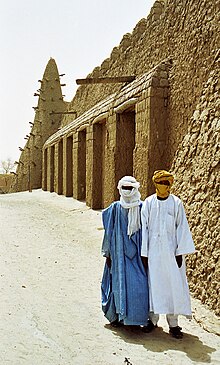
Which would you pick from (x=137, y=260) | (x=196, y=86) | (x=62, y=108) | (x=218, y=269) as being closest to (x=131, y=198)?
(x=137, y=260)

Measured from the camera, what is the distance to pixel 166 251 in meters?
3.74

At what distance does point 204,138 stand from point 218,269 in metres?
1.86

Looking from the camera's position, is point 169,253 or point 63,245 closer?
point 169,253

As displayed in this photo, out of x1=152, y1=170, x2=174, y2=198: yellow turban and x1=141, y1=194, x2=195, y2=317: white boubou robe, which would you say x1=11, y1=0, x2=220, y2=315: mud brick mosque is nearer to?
x1=141, y1=194, x2=195, y2=317: white boubou robe

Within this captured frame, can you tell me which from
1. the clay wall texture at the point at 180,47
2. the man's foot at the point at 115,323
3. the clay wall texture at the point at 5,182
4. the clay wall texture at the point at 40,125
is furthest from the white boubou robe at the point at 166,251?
the clay wall texture at the point at 5,182

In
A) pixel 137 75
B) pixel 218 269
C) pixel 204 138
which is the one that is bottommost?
pixel 218 269

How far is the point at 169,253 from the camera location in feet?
12.3

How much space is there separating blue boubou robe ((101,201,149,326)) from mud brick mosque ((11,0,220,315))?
0.97 m

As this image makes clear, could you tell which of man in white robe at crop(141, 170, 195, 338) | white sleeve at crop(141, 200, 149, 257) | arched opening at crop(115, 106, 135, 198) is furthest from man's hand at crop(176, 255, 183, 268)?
arched opening at crop(115, 106, 135, 198)

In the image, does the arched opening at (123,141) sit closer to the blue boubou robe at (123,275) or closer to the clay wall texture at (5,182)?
the blue boubou robe at (123,275)

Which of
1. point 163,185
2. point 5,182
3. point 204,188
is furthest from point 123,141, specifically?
point 5,182

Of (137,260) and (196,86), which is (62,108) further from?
(137,260)

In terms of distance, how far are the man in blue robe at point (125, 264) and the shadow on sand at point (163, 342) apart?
0.12m

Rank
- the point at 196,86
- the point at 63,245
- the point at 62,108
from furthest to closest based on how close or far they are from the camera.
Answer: the point at 62,108 → the point at 63,245 → the point at 196,86
